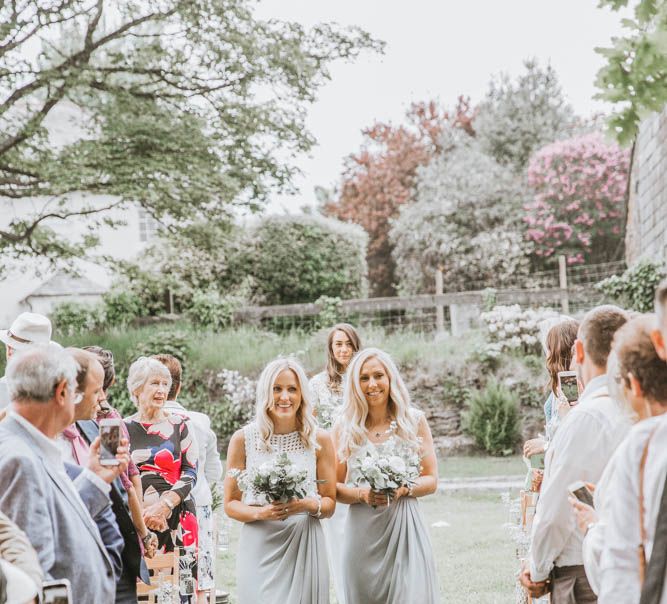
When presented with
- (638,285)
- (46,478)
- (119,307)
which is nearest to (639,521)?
(46,478)

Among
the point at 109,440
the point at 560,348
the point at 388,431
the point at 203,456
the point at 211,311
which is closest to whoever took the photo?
the point at 109,440

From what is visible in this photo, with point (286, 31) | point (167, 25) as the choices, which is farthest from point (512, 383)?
point (167, 25)

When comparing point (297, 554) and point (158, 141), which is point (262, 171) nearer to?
point (158, 141)

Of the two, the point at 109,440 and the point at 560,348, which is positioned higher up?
the point at 560,348

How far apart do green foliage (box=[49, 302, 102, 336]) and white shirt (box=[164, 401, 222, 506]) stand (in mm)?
12701

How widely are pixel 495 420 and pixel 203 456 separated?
9.28 metres

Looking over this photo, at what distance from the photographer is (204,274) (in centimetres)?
1981

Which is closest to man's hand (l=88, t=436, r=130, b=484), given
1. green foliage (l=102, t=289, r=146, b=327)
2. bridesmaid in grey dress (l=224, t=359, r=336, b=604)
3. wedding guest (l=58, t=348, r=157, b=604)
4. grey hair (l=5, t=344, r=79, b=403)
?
wedding guest (l=58, t=348, r=157, b=604)

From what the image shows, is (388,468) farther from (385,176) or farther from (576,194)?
(385,176)

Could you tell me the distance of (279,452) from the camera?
197 inches

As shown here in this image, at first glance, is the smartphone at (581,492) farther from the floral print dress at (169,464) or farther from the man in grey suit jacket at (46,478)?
the floral print dress at (169,464)

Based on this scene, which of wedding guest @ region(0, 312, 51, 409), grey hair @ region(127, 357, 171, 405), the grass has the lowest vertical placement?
the grass

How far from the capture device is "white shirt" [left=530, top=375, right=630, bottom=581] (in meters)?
3.40

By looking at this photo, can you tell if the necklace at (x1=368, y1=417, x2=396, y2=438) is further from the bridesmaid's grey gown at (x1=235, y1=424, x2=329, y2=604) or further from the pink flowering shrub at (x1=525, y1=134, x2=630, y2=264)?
the pink flowering shrub at (x1=525, y1=134, x2=630, y2=264)
